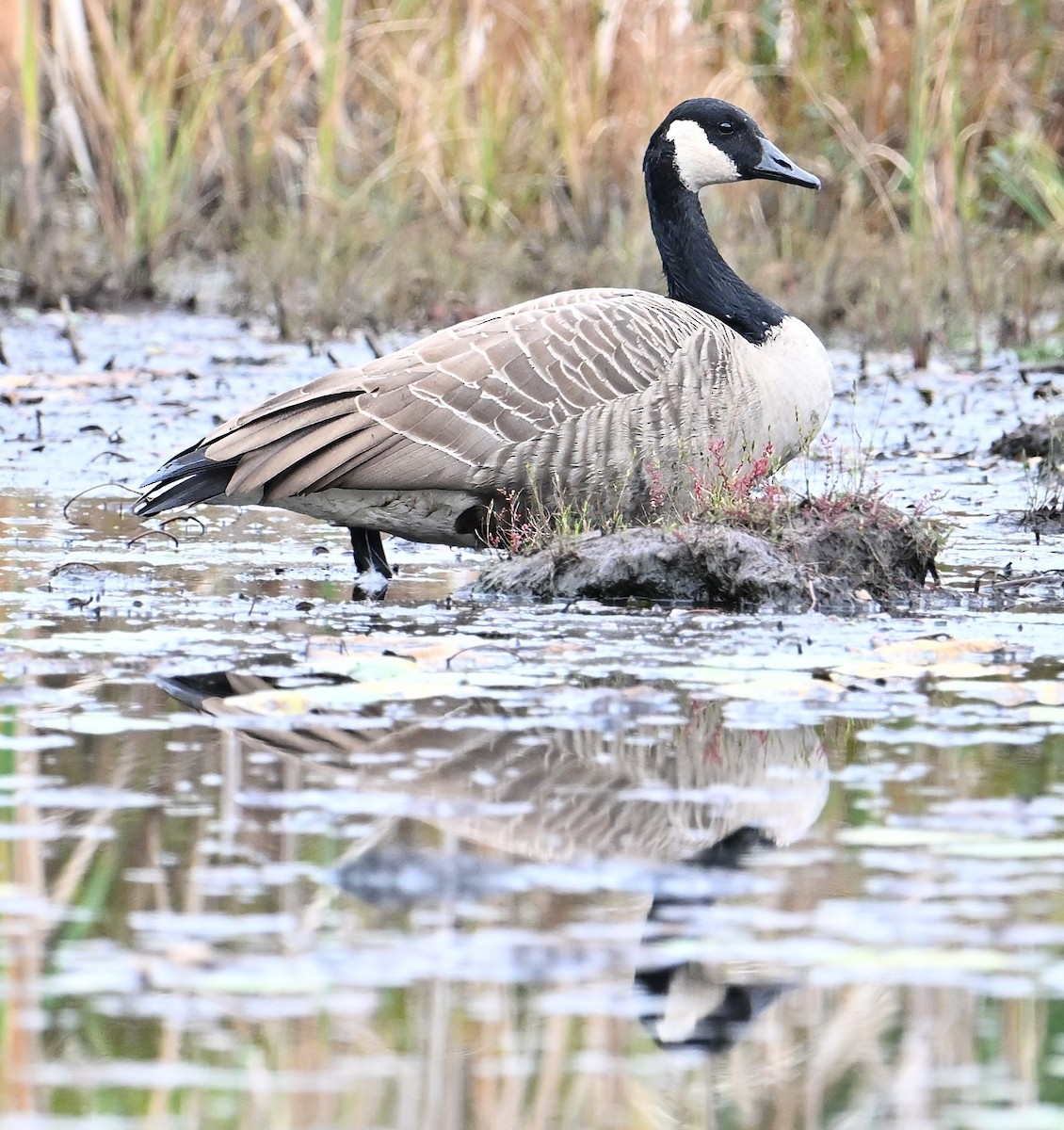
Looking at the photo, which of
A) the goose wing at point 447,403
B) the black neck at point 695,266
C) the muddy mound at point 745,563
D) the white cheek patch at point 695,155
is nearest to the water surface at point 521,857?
the muddy mound at point 745,563

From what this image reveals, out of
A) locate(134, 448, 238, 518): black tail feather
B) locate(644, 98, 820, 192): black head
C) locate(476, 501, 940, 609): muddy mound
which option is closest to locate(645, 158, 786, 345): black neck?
locate(644, 98, 820, 192): black head

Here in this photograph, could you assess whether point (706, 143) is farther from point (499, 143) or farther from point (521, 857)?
point (499, 143)

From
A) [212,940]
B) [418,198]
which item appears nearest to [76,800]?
[212,940]

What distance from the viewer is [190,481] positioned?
7000 millimetres

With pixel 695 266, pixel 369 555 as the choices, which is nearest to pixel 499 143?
pixel 695 266

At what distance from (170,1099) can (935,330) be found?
10513mm

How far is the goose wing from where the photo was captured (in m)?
6.93

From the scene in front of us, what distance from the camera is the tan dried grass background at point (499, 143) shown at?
42.9 feet

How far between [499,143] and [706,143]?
540cm

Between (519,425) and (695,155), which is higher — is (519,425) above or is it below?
below

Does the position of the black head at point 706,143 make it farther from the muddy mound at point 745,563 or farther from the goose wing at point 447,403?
the muddy mound at point 745,563

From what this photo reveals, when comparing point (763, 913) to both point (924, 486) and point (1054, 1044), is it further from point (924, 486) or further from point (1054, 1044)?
point (924, 486)

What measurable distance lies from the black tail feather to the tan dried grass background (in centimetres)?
572

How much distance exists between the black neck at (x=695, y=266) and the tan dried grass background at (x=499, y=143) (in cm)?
384
